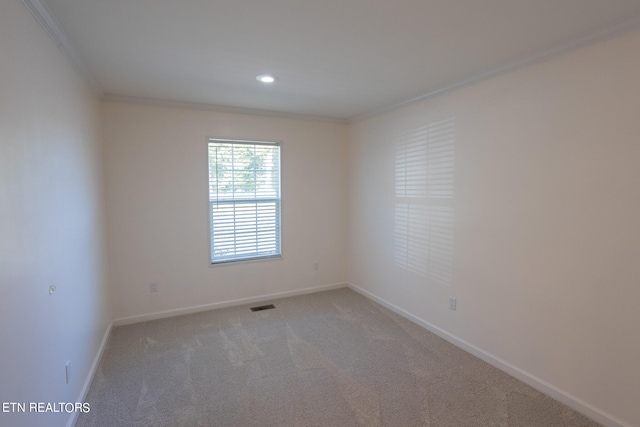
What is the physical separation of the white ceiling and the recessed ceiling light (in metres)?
0.06

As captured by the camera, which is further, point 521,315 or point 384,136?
point 384,136

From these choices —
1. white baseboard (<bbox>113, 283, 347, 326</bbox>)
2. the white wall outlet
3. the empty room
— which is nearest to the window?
the empty room

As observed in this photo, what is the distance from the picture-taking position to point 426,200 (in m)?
3.32

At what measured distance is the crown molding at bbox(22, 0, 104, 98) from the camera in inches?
63.8

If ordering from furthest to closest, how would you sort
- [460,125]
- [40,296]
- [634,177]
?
[460,125] < [634,177] < [40,296]

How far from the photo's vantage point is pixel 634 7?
5.58ft

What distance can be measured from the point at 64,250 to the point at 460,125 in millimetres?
3209

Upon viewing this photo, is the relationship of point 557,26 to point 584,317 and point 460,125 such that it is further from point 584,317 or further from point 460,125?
point 584,317

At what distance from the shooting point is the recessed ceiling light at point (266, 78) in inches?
108

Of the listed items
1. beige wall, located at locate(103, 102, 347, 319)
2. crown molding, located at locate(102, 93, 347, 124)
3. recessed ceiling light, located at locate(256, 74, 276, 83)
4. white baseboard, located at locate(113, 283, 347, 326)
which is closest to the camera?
recessed ceiling light, located at locate(256, 74, 276, 83)

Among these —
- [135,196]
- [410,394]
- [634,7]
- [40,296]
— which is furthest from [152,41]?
[410,394]

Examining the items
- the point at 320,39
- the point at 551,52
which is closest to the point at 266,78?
the point at 320,39

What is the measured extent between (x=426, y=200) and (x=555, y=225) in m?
1.22

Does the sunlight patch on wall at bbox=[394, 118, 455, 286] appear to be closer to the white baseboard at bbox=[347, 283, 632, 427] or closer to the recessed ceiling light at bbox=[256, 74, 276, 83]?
the white baseboard at bbox=[347, 283, 632, 427]
